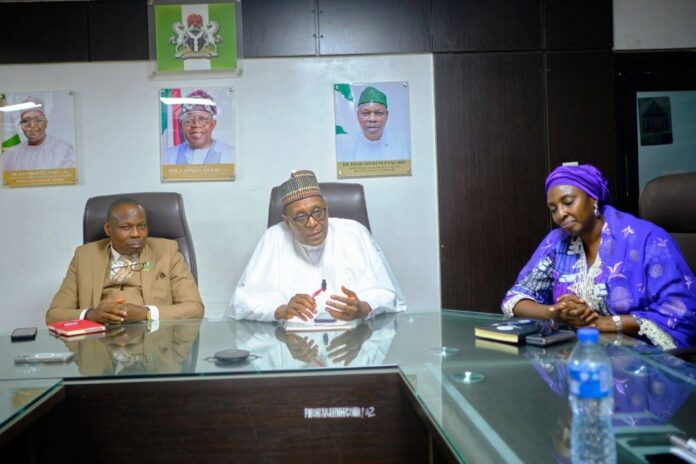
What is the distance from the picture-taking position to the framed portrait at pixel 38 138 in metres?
3.65

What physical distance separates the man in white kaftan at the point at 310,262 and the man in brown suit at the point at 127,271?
0.34 metres

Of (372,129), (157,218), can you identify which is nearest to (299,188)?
(157,218)

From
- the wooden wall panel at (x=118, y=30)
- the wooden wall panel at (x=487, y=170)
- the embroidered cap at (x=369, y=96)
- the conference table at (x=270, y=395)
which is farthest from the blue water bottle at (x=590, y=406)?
the wooden wall panel at (x=118, y=30)

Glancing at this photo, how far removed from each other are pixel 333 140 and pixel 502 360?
2309 millimetres

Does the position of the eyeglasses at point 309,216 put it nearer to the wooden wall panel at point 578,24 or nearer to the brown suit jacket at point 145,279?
the brown suit jacket at point 145,279

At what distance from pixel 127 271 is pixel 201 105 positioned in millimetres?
1198

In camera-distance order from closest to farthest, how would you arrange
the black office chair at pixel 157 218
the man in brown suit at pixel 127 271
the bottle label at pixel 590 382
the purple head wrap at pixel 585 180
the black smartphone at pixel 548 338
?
1. the bottle label at pixel 590 382
2. the black smartphone at pixel 548 338
3. the purple head wrap at pixel 585 180
4. the man in brown suit at pixel 127 271
5. the black office chair at pixel 157 218

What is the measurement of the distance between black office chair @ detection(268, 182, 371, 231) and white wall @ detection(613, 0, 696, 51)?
204 centimetres

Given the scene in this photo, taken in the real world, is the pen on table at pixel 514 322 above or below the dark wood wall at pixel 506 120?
below

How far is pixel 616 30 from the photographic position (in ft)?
12.4

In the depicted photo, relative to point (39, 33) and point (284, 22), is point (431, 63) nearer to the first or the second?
point (284, 22)

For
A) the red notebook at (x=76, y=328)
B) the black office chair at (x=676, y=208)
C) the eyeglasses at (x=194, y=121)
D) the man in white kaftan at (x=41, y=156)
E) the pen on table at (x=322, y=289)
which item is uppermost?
the eyeglasses at (x=194, y=121)

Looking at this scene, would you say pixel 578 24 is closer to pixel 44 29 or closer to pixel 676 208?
pixel 676 208

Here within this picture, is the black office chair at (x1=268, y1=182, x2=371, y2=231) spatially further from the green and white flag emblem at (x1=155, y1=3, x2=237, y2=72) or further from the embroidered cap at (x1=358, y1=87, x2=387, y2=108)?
the green and white flag emblem at (x1=155, y1=3, x2=237, y2=72)
